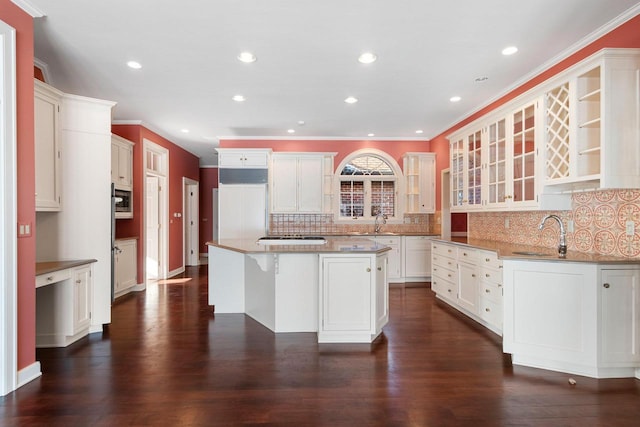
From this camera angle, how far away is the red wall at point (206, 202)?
9.66m

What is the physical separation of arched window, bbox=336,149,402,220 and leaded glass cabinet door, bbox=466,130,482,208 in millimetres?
2114

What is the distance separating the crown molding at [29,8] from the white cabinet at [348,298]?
300cm

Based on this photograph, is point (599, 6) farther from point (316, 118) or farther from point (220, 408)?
point (220, 408)

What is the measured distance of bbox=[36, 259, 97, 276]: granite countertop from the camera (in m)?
2.89

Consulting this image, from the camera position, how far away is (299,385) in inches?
96.6

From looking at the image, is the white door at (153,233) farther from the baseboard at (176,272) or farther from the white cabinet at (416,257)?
the white cabinet at (416,257)

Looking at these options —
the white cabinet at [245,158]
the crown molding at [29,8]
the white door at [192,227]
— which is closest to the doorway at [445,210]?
the white cabinet at [245,158]

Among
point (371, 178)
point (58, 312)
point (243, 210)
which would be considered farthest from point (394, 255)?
point (58, 312)

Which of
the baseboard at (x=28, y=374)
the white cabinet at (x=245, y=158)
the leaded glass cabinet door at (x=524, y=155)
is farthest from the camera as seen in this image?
the white cabinet at (x=245, y=158)

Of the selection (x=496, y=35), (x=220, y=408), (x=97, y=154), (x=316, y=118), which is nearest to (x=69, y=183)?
(x=97, y=154)

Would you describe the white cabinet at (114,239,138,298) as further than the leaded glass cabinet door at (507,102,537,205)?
Yes

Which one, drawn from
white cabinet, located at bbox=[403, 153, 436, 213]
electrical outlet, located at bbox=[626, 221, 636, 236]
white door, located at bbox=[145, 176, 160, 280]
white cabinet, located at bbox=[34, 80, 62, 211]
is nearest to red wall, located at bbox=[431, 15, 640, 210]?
electrical outlet, located at bbox=[626, 221, 636, 236]

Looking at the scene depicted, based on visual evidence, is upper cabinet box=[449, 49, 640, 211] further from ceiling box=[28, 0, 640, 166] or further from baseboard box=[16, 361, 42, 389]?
baseboard box=[16, 361, 42, 389]

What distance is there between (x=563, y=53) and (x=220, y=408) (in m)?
4.23
